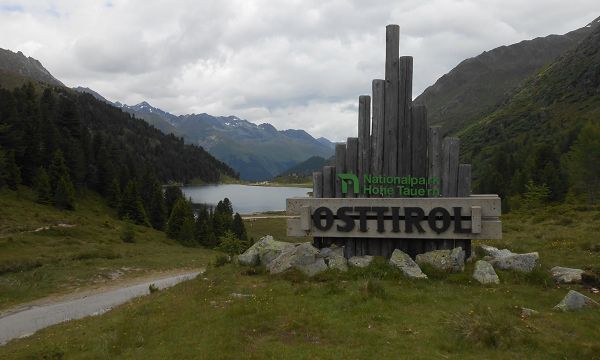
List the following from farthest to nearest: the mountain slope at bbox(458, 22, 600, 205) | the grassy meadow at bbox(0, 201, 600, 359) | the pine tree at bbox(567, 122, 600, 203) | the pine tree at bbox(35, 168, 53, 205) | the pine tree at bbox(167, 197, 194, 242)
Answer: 1. the mountain slope at bbox(458, 22, 600, 205)
2. the pine tree at bbox(567, 122, 600, 203)
3. the pine tree at bbox(35, 168, 53, 205)
4. the pine tree at bbox(167, 197, 194, 242)
5. the grassy meadow at bbox(0, 201, 600, 359)

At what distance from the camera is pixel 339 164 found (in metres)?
16.9

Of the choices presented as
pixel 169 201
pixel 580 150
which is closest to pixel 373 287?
pixel 580 150

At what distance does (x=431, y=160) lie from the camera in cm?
1584

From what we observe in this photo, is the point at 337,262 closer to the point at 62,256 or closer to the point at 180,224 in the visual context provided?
the point at 62,256

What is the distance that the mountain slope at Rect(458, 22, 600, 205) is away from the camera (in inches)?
2987

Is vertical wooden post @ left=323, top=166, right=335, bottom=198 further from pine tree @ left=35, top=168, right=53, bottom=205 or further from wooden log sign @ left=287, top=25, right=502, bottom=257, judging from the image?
pine tree @ left=35, top=168, right=53, bottom=205

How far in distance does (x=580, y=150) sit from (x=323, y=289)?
62262 millimetres

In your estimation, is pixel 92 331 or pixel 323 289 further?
pixel 323 289

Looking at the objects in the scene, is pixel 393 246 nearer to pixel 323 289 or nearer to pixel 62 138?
pixel 323 289

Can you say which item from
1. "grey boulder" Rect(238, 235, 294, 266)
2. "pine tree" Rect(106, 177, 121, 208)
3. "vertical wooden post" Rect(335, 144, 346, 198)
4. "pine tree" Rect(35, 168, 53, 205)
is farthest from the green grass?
"pine tree" Rect(106, 177, 121, 208)

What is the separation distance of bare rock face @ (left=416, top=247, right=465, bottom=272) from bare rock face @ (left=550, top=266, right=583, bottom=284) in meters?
2.70

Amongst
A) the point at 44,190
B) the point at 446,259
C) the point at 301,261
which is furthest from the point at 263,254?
the point at 44,190

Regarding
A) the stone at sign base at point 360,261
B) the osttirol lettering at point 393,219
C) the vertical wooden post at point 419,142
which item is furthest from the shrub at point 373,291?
the vertical wooden post at point 419,142

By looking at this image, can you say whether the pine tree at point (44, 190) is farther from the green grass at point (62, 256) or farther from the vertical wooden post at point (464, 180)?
the vertical wooden post at point (464, 180)
